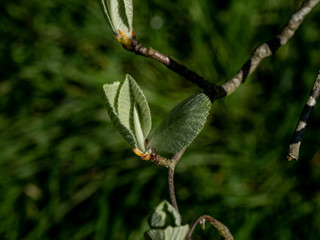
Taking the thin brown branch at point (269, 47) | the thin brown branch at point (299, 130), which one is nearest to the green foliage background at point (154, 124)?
the thin brown branch at point (269, 47)

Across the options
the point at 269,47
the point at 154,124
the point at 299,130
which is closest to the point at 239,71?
the point at 269,47

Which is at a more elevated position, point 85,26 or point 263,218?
point 85,26

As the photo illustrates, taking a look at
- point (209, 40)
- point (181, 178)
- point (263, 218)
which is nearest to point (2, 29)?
point (209, 40)

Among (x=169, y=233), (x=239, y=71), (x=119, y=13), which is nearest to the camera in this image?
(x=169, y=233)

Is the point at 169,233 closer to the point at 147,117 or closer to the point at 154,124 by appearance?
the point at 147,117

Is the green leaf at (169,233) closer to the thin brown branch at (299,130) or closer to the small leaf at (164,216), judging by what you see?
the small leaf at (164,216)

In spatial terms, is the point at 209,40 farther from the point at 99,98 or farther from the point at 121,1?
the point at 121,1

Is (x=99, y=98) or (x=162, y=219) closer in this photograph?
(x=162, y=219)
